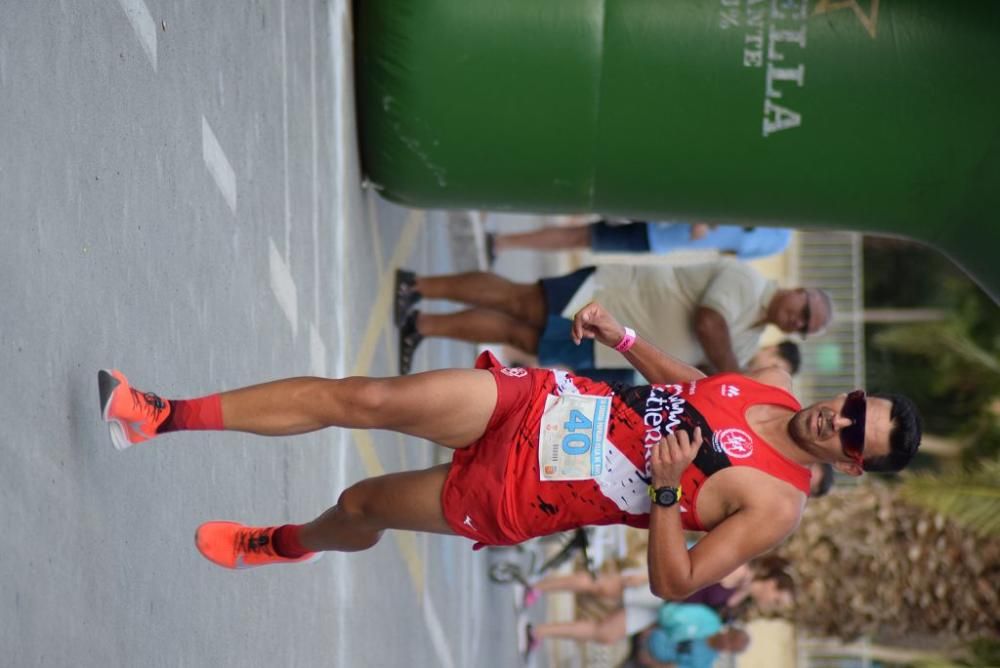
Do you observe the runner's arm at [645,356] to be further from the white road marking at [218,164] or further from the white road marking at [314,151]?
the white road marking at [314,151]

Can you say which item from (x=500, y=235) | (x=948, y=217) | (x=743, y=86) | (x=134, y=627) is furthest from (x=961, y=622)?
(x=134, y=627)

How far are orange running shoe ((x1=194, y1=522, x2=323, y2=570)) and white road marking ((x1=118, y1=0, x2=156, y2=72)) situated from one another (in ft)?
4.73

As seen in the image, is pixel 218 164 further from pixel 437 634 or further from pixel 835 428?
pixel 437 634

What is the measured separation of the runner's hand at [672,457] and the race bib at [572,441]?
0.22 meters

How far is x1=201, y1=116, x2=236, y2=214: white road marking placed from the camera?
169 inches

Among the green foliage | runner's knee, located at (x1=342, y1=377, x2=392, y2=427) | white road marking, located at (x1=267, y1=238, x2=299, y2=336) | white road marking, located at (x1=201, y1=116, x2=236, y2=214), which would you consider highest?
white road marking, located at (x1=201, y1=116, x2=236, y2=214)

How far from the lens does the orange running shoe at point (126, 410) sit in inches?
128

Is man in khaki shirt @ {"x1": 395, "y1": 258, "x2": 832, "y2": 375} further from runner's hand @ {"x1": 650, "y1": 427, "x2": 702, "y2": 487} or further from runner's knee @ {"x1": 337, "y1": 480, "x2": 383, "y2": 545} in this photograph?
runner's hand @ {"x1": 650, "y1": 427, "x2": 702, "y2": 487}

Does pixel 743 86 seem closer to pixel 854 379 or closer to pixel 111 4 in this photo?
pixel 111 4

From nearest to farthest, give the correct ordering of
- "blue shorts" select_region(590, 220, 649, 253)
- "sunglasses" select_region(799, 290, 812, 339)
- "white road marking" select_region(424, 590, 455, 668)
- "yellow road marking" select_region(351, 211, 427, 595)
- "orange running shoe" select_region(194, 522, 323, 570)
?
"orange running shoe" select_region(194, 522, 323, 570)
"yellow road marking" select_region(351, 211, 427, 595)
"sunglasses" select_region(799, 290, 812, 339)
"white road marking" select_region(424, 590, 455, 668)
"blue shorts" select_region(590, 220, 649, 253)

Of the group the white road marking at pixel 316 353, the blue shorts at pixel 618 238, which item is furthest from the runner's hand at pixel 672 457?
the blue shorts at pixel 618 238

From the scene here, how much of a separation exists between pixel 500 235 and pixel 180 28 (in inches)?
203

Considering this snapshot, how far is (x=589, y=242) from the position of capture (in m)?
8.20

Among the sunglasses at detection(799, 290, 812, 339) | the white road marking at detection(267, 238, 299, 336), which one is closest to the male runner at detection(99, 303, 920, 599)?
the white road marking at detection(267, 238, 299, 336)
